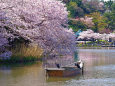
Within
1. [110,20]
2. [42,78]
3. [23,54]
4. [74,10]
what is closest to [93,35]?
[110,20]

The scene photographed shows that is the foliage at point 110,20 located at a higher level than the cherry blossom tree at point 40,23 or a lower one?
higher

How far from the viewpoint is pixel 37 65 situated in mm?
25391

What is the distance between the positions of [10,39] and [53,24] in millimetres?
4268

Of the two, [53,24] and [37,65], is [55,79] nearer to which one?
[37,65]

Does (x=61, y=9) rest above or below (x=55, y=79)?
above

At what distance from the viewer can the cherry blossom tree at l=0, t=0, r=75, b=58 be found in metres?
25.1

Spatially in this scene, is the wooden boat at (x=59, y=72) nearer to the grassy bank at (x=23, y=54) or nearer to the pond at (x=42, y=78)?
the pond at (x=42, y=78)

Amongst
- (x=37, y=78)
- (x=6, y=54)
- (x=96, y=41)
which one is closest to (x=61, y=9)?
(x=6, y=54)

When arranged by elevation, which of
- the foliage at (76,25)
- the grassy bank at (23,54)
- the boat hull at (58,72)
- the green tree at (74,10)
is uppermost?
the green tree at (74,10)

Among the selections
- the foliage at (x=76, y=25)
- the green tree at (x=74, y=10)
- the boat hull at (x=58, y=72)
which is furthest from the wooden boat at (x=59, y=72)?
the green tree at (x=74, y=10)

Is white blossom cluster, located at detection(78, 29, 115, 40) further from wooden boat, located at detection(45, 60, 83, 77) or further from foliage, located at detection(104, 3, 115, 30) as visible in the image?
wooden boat, located at detection(45, 60, 83, 77)

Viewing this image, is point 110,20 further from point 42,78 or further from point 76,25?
point 42,78

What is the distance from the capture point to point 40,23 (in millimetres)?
28047

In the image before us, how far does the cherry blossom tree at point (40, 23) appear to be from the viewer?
25094mm
